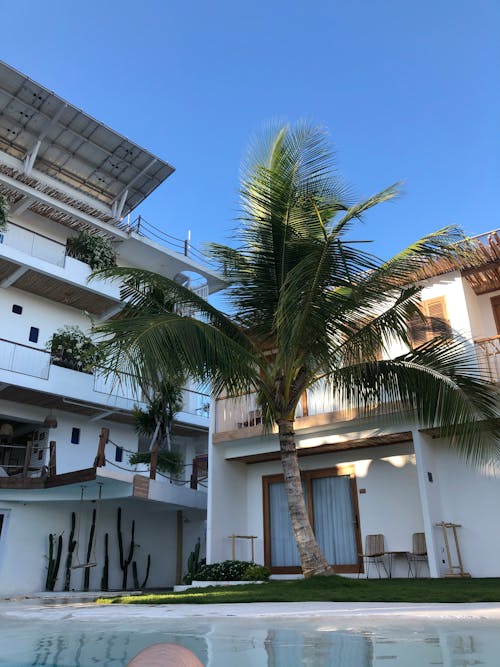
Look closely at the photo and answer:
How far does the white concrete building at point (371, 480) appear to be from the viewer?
1019 cm

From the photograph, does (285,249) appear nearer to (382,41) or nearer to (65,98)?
(382,41)

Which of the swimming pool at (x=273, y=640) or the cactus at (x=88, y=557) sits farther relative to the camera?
the cactus at (x=88, y=557)

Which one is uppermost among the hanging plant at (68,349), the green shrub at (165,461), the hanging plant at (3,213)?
the hanging plant at (3,213)

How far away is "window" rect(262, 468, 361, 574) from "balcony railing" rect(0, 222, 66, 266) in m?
9.02

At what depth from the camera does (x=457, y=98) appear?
42.8ft

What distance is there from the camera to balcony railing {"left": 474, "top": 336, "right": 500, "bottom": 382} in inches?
405

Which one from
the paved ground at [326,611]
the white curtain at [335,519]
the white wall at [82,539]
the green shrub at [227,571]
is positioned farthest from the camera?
the white wall at [82,539]

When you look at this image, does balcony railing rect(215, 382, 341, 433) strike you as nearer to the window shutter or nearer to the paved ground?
the window shutter

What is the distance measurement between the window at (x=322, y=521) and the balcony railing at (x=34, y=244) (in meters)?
9.02

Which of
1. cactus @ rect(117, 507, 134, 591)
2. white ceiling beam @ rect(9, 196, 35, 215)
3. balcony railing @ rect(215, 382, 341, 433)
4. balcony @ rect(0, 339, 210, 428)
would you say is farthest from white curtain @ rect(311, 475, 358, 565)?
white ceiling beam @ rect(9, 196, 35, 215)

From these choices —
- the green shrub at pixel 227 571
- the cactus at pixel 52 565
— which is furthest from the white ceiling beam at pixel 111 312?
the green shrub at pixel 227 571

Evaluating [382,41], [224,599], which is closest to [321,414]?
[224,599]

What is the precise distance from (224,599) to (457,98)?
11.6m

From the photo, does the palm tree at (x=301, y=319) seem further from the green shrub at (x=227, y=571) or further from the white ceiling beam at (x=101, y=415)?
the white ceiling beam at (x=101, y=415)
